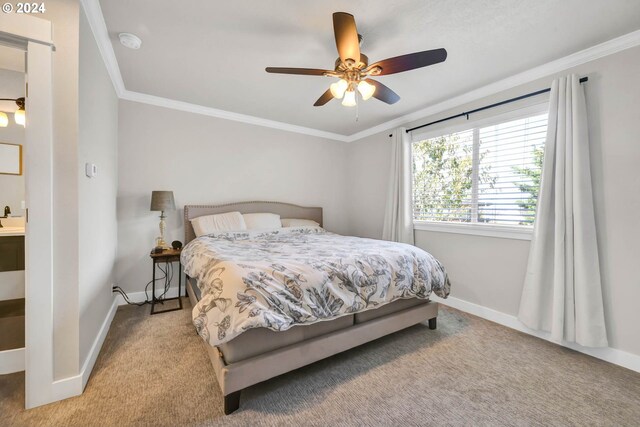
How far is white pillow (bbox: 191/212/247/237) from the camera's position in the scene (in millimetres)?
3166

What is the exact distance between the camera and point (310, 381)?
173 cm

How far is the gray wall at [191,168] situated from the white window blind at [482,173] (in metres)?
1.75

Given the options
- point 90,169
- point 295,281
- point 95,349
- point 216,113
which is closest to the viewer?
point 295,281

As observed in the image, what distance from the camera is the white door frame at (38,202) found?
142 centimetres

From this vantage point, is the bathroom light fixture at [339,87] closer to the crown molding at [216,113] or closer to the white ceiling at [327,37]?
the white ceiling at [327,37]

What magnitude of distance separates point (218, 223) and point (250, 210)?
58 centimetres

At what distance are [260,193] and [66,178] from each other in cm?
247

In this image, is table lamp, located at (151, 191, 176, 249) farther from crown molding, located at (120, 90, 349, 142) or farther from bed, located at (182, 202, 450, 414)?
crown molding, located at (120, 90, 349, 142)

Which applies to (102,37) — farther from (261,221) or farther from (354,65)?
(261,221)

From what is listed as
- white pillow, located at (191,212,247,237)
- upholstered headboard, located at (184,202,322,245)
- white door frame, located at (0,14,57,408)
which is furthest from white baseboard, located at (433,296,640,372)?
white door frame, located at (0,14,57,408)

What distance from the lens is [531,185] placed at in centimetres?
249

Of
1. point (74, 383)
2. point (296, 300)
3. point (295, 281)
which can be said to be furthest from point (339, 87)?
point (74, 383)

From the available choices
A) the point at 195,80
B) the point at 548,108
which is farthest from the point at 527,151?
the point at 195,80

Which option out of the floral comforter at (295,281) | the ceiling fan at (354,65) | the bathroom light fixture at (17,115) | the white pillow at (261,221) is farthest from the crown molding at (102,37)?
the white pillow at (261,221)
